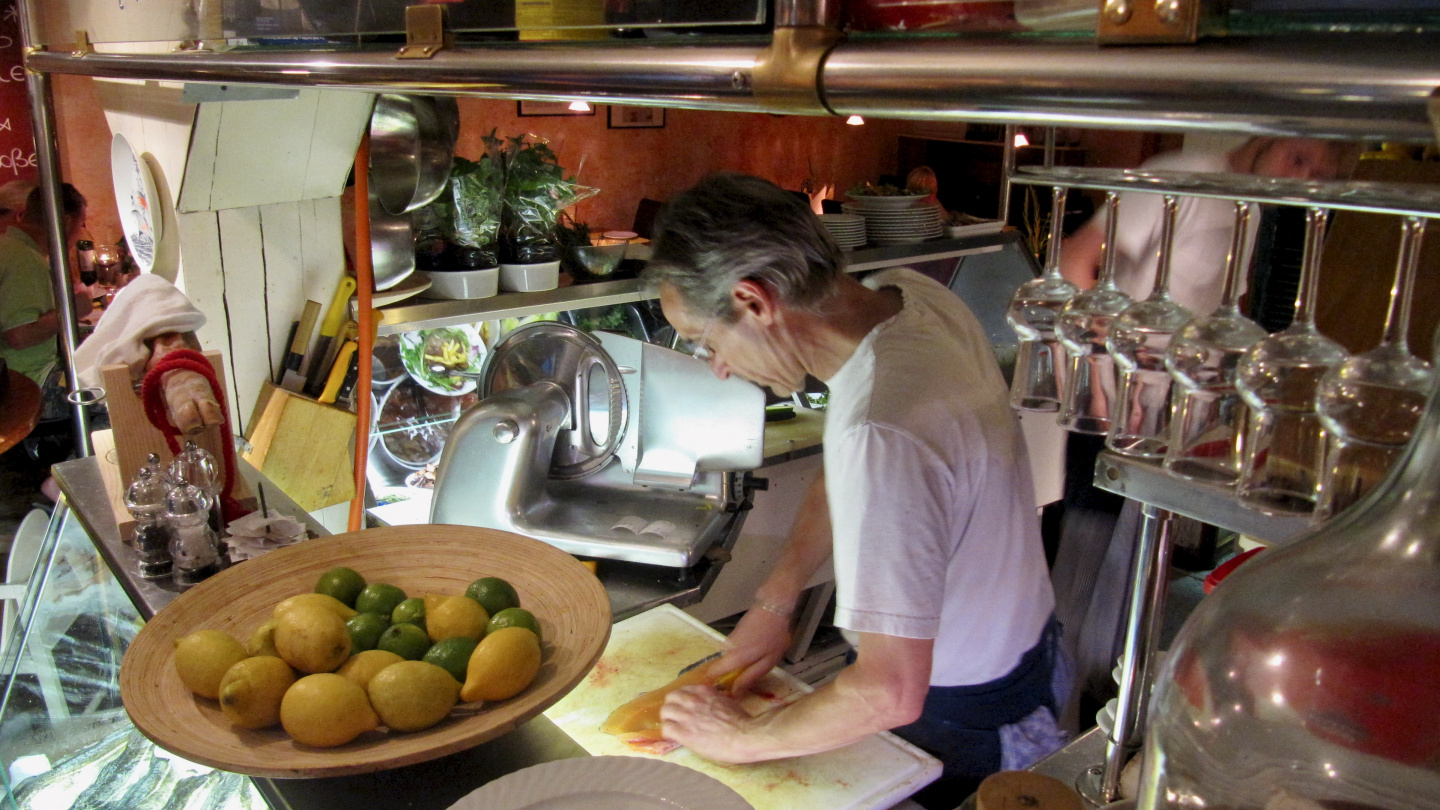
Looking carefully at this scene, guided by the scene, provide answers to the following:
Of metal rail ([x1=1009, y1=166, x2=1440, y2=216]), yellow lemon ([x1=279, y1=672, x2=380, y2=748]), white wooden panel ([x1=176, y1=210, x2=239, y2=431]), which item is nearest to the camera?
metal rail ([x1=1009, y1=166, x2=1440, y2=216])

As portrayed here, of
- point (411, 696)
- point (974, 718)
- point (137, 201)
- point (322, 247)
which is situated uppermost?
point (137, 201)

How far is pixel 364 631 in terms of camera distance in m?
1.18

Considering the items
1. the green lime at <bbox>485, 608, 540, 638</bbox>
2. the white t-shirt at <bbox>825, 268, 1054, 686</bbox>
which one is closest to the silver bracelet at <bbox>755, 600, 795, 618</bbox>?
the white t-shirt at <bbox>825, 268, 1054, 686</bbox>

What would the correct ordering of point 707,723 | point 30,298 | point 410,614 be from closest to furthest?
1. point 410,614
2. point 707,723
3. point 30,298

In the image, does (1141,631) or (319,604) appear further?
(319,604)

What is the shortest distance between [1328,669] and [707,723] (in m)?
1.24

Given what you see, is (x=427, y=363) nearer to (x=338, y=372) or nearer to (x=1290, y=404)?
(x=338, y=372)

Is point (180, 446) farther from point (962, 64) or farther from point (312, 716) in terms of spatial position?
point (962, 64)

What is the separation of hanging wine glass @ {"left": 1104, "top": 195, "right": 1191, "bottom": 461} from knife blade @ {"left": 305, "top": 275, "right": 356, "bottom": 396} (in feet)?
7.50

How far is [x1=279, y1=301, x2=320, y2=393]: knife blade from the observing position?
→ 8.68 feet

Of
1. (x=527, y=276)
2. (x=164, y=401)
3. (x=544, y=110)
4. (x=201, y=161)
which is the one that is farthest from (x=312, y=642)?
(x=544, y=110)

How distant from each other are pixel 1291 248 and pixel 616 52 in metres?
2.62

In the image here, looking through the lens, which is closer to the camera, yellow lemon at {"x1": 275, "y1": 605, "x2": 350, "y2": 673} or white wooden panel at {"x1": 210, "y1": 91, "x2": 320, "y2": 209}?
yellow lemon at {"x1": 275, "y1": 605, "x2": 350, "y2": 673}

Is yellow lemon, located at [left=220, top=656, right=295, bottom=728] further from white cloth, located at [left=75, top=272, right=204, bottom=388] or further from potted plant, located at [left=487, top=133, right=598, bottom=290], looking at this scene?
potted plant, located at [left=487, top=133, right=598, bottom=290]
